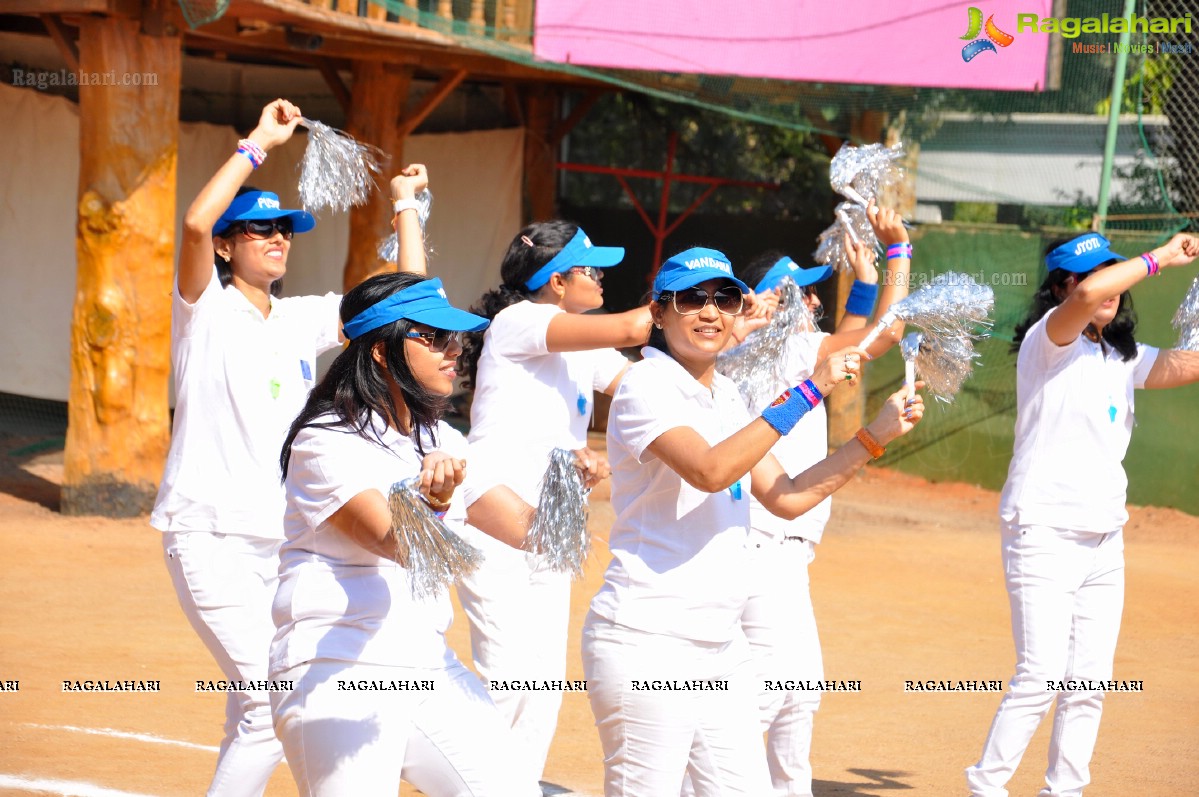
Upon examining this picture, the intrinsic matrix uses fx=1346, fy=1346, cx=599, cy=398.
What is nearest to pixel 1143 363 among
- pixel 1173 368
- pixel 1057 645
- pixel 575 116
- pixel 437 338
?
pixel 1173 368

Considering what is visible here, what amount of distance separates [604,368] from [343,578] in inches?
88.0

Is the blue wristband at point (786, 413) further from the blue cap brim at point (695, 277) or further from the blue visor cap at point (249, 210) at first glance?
the blue visor cap at point (249, 210)

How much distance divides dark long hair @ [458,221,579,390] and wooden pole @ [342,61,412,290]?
7.49 m

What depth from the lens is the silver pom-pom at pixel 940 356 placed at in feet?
12.5

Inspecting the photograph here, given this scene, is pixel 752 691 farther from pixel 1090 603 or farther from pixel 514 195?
pixel 514 195

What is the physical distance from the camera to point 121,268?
382 inches

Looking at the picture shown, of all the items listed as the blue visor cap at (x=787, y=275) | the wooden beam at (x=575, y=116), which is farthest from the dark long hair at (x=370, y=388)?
the wooden beam at (x=575, y=116)

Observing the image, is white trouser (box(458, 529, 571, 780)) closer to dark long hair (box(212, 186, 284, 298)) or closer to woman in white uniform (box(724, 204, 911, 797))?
woman in white uniform (box(724, 204, 911, 797))

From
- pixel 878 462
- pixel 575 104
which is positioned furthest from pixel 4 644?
pixel 575 104

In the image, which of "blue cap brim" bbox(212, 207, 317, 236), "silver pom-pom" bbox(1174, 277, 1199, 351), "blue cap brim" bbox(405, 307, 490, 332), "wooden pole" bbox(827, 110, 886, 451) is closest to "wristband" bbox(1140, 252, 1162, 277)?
"silver pom-pom" bbox(1174, 277, 1199, 351)

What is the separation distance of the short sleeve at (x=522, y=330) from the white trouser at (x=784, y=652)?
108 cm

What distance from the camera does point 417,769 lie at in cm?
296

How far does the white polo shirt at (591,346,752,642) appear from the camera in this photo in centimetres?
340

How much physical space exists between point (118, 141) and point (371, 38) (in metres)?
2.32
